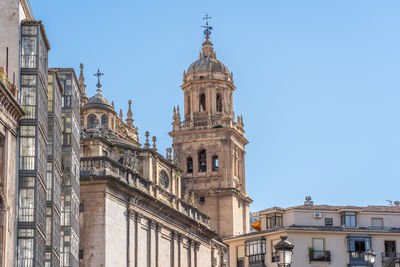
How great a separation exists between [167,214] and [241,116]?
153 feet

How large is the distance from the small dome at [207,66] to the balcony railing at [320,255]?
44.6 metres

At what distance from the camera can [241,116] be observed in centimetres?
12625

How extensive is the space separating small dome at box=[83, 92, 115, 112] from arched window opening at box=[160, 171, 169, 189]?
769 centimetres

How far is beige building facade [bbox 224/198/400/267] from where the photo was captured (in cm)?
8362

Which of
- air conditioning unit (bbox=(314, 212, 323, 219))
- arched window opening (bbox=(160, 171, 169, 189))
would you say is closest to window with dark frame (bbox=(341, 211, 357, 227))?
air conditioning unit (bbox=(314, 212, 323, 219))

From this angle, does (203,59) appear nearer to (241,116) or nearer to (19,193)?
(241,116)

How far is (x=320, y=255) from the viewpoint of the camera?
274 ft

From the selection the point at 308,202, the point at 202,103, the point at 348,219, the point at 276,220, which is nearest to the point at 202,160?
the point at 202,103

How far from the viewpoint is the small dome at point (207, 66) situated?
409 feet

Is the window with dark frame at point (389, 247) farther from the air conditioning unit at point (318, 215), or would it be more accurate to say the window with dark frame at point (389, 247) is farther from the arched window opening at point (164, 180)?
the arched window opening at point (164, 180)

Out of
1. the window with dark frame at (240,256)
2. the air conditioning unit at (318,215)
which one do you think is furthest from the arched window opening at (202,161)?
the air conditioning unit at (318,215)

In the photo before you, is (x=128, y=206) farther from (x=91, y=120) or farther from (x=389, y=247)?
(x=389, y=247)

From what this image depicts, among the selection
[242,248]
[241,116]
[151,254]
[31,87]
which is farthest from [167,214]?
[241,116]

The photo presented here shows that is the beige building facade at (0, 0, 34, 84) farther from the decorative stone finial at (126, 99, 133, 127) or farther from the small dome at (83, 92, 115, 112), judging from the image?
the decorative stone finial at (126, 99, 133, 127)
